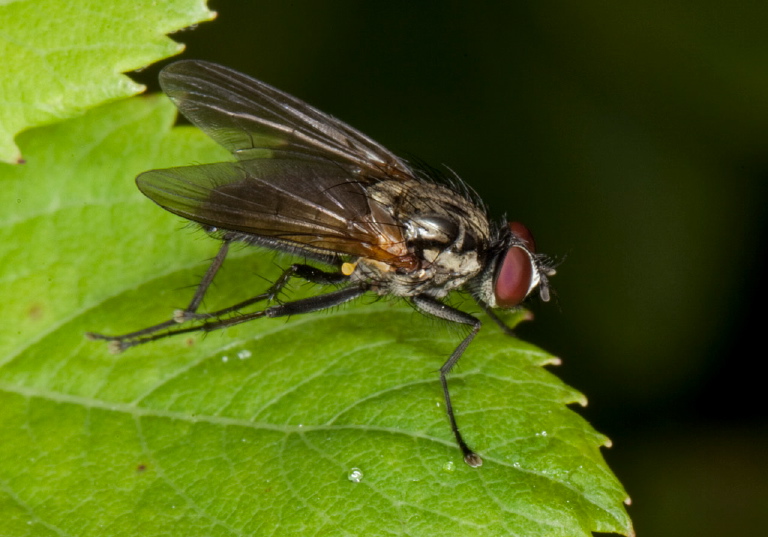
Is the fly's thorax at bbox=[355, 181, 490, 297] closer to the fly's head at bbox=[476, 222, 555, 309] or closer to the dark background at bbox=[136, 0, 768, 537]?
the fly's head at bbox=[476, 222, 555, 309]

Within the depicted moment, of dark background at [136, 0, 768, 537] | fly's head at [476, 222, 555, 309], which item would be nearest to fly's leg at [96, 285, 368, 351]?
fly's head at [476, 222, 555, 309]

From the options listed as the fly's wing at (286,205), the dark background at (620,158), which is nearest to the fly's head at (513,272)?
the fly's wing at (286,205)

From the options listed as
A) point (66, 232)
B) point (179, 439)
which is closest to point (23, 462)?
point (179, 439)

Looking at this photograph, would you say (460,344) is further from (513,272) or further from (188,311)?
(188,311)

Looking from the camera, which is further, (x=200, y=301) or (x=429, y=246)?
(x=429, y=246)

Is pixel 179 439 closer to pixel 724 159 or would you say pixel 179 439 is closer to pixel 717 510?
pixel 717 510

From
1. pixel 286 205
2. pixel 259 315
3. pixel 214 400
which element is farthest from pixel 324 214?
pixel 214 400
